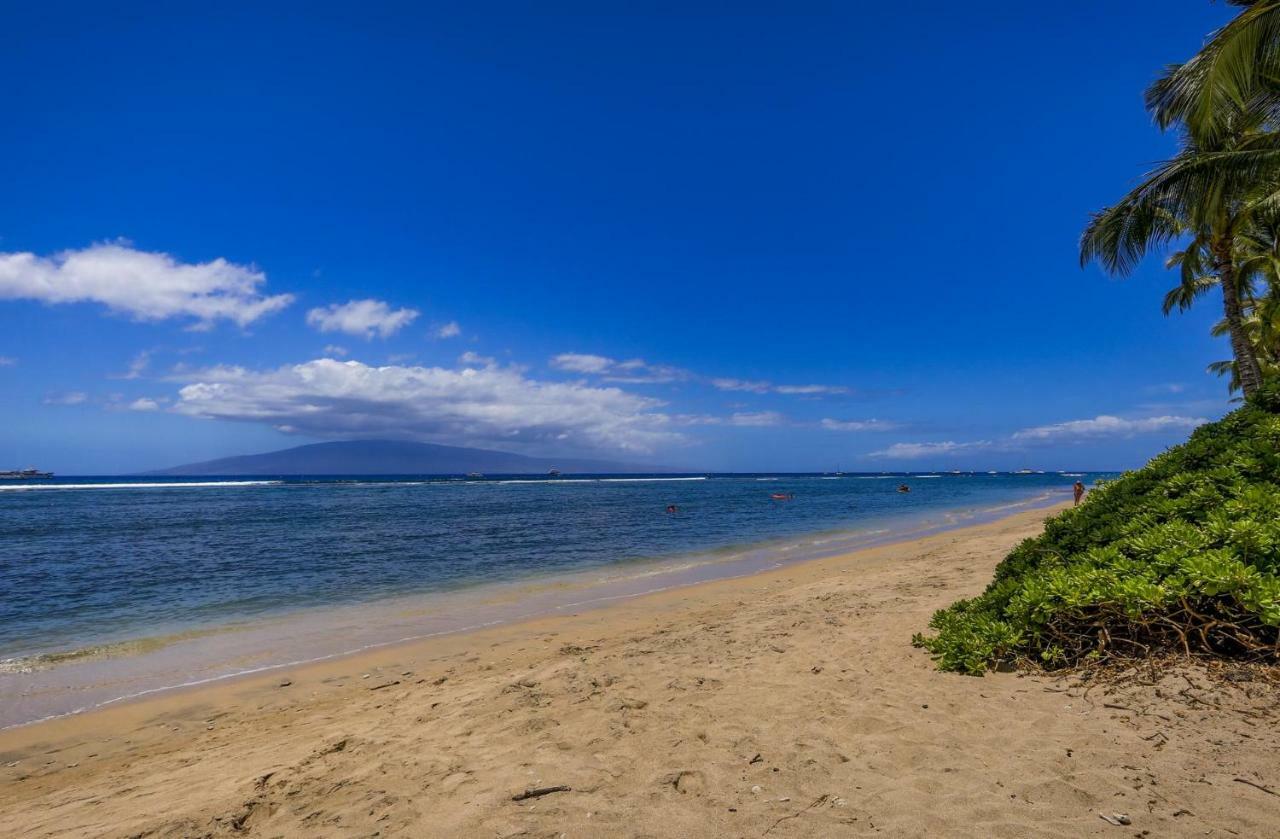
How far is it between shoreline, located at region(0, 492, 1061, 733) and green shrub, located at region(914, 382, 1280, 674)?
8.84m

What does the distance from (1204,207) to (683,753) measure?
46.8 ft

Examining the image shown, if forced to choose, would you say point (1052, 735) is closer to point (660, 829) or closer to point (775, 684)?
point (775, 684)

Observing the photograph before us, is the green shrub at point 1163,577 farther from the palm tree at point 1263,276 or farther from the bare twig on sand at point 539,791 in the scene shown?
the palm tree at point 1263,276

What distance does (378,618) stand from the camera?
1262 cm

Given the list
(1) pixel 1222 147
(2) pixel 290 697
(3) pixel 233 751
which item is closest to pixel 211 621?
(2) pixel 290 697

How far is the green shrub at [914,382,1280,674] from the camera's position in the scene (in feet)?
16.4

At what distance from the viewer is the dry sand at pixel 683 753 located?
12.2ft

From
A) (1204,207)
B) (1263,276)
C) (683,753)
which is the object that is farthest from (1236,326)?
(683,753)

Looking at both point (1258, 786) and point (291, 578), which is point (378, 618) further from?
point (1258, 786)

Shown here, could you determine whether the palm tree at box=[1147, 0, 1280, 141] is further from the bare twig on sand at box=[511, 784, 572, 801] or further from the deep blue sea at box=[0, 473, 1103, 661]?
the deep blue sea at box=[0, 473, 1103, 661]

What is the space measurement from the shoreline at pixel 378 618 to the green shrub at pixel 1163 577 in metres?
8.84

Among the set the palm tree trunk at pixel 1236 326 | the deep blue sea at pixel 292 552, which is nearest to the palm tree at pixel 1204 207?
the palm tree trunk at pixel 1236 326

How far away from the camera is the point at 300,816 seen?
4.38 m

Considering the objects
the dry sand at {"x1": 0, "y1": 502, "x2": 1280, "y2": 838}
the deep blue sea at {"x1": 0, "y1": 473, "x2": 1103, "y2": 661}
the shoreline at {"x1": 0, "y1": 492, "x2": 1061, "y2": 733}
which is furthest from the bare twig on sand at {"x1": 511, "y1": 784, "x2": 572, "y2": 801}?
the deep blue sea at {"x1": 0, "y1": 473, "x2": 1103, "y2": 661}
